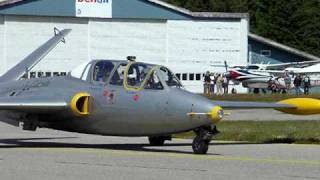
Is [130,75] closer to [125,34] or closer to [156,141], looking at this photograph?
[156,141]

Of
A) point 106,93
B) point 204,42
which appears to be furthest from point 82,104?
point 204,42

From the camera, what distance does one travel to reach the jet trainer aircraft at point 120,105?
15961mm

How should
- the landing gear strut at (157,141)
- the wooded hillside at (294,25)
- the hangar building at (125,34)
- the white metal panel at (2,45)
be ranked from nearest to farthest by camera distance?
the landing gear strut at (157,141)
the white metal panel at (2,45)
the hangar building at (125,34)
the wooded hillside at (294,25)

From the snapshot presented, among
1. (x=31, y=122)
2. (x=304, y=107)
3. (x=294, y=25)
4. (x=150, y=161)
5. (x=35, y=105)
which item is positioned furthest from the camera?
(x=294, y=25)

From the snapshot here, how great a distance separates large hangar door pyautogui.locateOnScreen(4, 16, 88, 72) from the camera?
2721 inches

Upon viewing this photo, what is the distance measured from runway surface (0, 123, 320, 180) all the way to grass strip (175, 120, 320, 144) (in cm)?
181

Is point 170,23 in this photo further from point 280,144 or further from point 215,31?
point 280,144

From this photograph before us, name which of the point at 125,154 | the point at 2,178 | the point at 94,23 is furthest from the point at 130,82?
the point at 94,23

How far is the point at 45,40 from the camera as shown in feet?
229

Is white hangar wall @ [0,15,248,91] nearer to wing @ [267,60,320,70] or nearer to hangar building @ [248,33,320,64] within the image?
wing @ [267,60,320,70]

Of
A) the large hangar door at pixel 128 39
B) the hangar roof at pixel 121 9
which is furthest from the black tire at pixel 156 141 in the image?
the large hangar door at pixel 128 39

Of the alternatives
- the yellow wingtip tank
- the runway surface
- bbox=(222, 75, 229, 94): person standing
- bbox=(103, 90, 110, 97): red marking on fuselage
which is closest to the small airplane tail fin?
the runway surface

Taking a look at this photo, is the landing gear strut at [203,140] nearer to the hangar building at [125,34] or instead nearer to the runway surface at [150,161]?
the runway surface at [150,161]

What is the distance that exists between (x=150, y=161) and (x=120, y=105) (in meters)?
2.82
